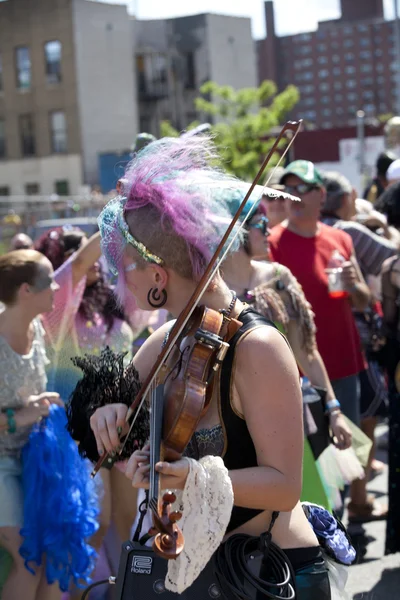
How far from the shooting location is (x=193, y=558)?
1991 millimetres

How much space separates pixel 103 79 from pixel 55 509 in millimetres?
39699

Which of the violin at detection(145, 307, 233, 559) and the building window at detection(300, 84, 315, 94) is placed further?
the building window at detection(300, 84, 315, 94)

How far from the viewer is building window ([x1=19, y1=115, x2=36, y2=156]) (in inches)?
1636

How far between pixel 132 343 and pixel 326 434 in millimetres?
1479

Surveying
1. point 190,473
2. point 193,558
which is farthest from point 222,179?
point 193,558

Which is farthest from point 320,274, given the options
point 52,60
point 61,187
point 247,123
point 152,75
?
point 152,75

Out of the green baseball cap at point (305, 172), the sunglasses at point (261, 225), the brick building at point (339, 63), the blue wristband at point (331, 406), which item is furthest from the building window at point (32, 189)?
the brick building at point (339, 63)

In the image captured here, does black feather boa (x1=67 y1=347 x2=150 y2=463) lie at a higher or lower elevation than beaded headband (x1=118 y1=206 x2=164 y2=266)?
lower

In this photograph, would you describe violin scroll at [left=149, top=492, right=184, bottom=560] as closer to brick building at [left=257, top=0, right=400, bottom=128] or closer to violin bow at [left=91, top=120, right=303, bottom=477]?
violin bow at [left=91, top=120, right=303, bottom=477]

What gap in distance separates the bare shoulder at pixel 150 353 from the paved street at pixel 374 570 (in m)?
1.98

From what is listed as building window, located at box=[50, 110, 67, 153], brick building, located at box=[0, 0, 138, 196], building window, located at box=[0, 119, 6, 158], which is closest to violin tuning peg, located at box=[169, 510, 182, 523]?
brick building, located at box=[0, 0, 138, 196]

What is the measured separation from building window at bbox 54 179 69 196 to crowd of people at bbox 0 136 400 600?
111 ft

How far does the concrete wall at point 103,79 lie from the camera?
40781 millimetres

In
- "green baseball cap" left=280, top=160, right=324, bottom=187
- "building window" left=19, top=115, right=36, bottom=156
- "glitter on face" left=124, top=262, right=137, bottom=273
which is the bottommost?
"glitter on face" left=124, top=262, right=137, bottom=273
